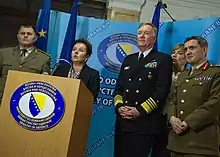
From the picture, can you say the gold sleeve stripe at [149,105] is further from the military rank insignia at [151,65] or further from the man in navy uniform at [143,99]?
the military rank insignia at [151,65]

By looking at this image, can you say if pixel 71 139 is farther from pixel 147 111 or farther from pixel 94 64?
pixel 94 64

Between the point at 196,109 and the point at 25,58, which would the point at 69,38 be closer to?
the point at 25,58

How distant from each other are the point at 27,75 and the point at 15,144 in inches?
13.1

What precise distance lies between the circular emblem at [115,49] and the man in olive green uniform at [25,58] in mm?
880

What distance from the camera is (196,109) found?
6.89 ft

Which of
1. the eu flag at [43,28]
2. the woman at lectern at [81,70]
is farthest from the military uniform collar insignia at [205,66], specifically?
the eu flag at [43,28]

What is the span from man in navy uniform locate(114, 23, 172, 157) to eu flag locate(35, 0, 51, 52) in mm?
1111

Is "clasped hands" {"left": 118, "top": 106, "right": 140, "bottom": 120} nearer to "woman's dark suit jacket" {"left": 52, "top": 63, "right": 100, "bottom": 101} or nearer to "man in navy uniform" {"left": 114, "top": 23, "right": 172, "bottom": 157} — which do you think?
"man in navy uniform" {"left": 114, "top": 23, "right": 172, "bottom": 157}

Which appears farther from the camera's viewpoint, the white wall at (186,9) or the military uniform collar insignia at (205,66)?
the white wall at (186,9)

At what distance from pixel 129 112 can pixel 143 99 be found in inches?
5.1

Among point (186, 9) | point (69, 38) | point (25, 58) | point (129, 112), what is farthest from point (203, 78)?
point (186, 9)

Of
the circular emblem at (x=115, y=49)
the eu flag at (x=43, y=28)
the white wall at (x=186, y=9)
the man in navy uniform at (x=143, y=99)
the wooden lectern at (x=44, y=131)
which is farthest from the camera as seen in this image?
the white wall at (x=186, y=9)

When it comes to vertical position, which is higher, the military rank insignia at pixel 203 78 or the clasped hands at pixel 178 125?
the military rank insignia at pixel 203 78

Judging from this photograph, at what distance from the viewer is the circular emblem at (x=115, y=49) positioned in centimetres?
347
